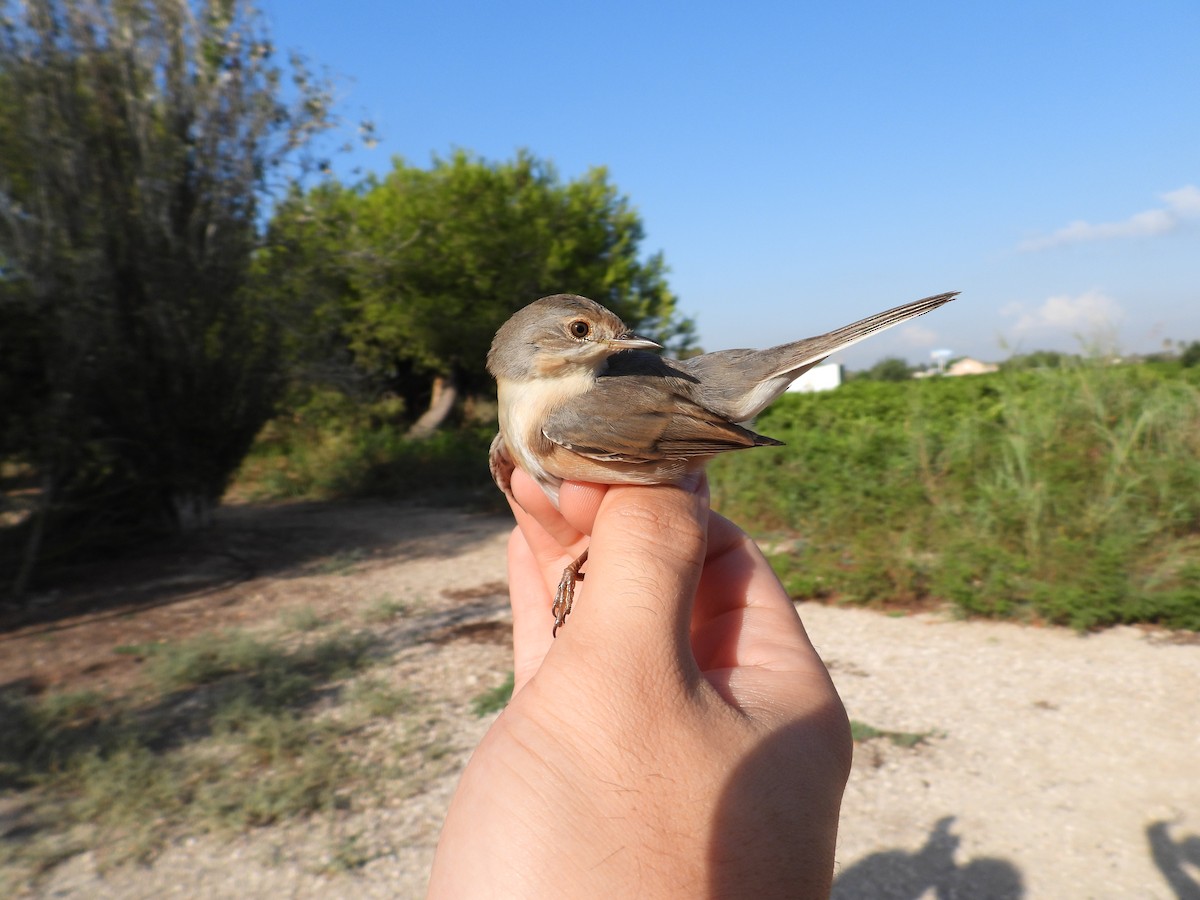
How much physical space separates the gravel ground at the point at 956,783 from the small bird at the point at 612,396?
7.75 ft

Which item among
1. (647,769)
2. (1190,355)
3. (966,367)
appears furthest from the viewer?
(966,367)

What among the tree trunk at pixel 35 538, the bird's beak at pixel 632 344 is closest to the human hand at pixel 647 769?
the bird's beak at pixel 632 344

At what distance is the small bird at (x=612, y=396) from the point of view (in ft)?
8.27

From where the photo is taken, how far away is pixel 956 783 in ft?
14.5

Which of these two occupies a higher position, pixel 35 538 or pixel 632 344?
pixel 632 344

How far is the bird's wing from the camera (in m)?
2.51

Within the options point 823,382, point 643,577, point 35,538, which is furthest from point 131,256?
point 823,382

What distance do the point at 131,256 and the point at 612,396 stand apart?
352 inches

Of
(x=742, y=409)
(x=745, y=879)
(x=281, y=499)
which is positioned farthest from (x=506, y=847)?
(x=281, y=499)

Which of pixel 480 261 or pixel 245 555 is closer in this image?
pixel 245 555

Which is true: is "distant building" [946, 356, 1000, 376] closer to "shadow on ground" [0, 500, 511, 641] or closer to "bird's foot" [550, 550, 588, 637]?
"shadow on ground" [0, 500, 511, 641]

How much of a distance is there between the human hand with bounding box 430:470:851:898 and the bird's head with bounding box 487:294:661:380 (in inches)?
46.6

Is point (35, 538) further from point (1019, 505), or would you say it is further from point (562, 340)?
point (1019, 505)

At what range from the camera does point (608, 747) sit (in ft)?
4.80
